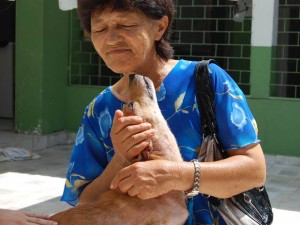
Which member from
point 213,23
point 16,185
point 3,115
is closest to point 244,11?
point 213,23

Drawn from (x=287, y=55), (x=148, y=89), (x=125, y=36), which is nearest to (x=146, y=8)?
(x=125, y=36)

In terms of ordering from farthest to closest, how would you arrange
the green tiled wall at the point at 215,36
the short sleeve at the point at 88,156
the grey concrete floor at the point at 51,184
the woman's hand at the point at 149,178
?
1. the green tiled wall at the point at 215,36
2. the grey concrete floor at the point at 51,184
3. the short sleeve at the point at 88,156
4. the woman's hand at the point at 149,178

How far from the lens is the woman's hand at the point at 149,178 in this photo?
69.7 inches

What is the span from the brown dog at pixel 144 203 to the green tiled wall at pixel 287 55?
22.8ft

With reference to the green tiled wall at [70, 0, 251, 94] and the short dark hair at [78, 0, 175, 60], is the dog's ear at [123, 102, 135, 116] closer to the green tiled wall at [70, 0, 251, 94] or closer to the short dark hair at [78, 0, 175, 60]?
the short dark hair at [78, 0, 175, 60]

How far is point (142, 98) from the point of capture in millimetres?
1927

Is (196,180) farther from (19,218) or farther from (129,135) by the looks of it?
(19,218)

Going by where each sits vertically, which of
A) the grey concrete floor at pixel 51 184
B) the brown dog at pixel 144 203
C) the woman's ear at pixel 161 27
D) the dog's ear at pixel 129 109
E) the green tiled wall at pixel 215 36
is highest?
the green tiled wall at pixel 215 36

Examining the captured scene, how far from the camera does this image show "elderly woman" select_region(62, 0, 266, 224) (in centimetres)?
180

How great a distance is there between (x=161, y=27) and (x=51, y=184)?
17.5ft

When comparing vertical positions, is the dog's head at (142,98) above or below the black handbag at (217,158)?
above

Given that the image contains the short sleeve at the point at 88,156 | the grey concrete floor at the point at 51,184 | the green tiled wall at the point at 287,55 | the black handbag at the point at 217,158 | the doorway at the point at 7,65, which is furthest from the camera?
the doorway at the point at 7,65

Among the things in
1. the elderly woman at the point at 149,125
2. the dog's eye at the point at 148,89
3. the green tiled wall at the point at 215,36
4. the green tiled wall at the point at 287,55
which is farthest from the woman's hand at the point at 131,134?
the green tiled wall at the point at 215,36

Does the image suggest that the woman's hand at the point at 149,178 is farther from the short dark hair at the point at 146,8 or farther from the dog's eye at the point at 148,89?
the short dark hair at the point at 146,8
